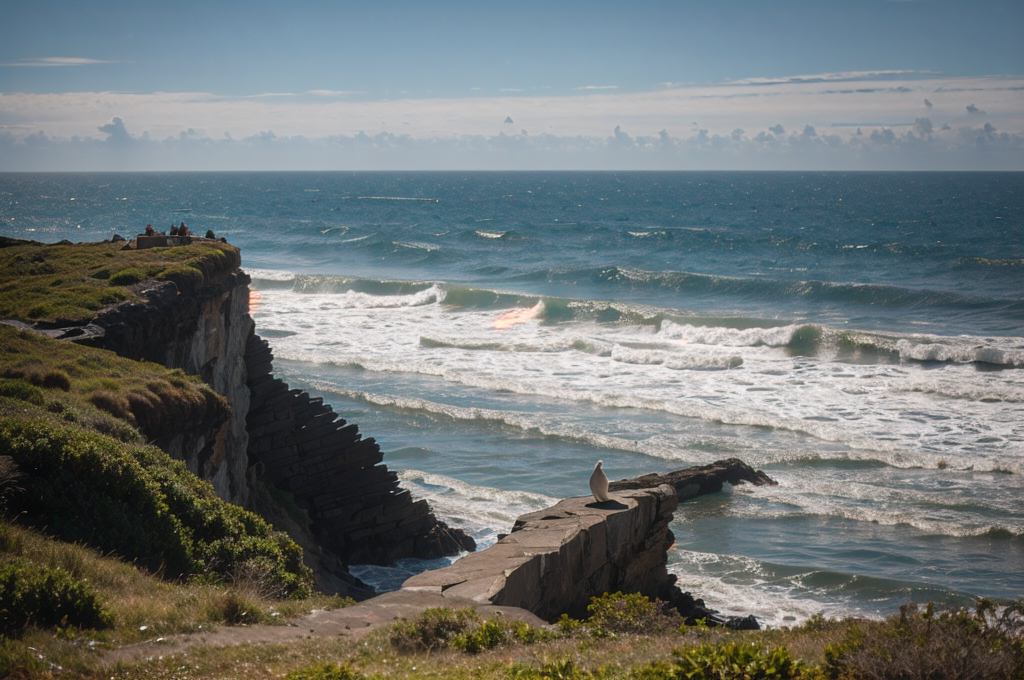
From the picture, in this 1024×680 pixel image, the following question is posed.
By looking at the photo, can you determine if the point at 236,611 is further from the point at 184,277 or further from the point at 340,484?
the point at 340,484

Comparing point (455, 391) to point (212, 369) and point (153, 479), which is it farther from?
point (153, 479)

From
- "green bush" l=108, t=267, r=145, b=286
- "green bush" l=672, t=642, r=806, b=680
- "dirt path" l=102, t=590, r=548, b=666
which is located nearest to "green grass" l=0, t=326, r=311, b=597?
"dirt path" l=102, t=590, r=548, b=666

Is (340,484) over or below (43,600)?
below

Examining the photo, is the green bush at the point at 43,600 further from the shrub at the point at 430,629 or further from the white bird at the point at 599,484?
the white bird at the point at 599,484

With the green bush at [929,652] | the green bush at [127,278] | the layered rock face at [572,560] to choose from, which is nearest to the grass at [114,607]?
the layered rock face at [572,560]

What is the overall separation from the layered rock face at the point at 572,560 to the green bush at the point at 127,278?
27.8ft

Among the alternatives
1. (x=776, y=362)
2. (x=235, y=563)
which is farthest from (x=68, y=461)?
(x=776, y=362)

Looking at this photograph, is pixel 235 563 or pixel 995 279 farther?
pixel 995 279

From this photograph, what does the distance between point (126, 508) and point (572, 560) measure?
5.64 meters

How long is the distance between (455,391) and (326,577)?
16141 mm

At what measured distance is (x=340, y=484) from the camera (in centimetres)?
1809

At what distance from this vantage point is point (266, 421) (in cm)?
1803

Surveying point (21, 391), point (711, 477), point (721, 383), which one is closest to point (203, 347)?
point (21, 391)

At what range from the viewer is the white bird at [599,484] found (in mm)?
13117
